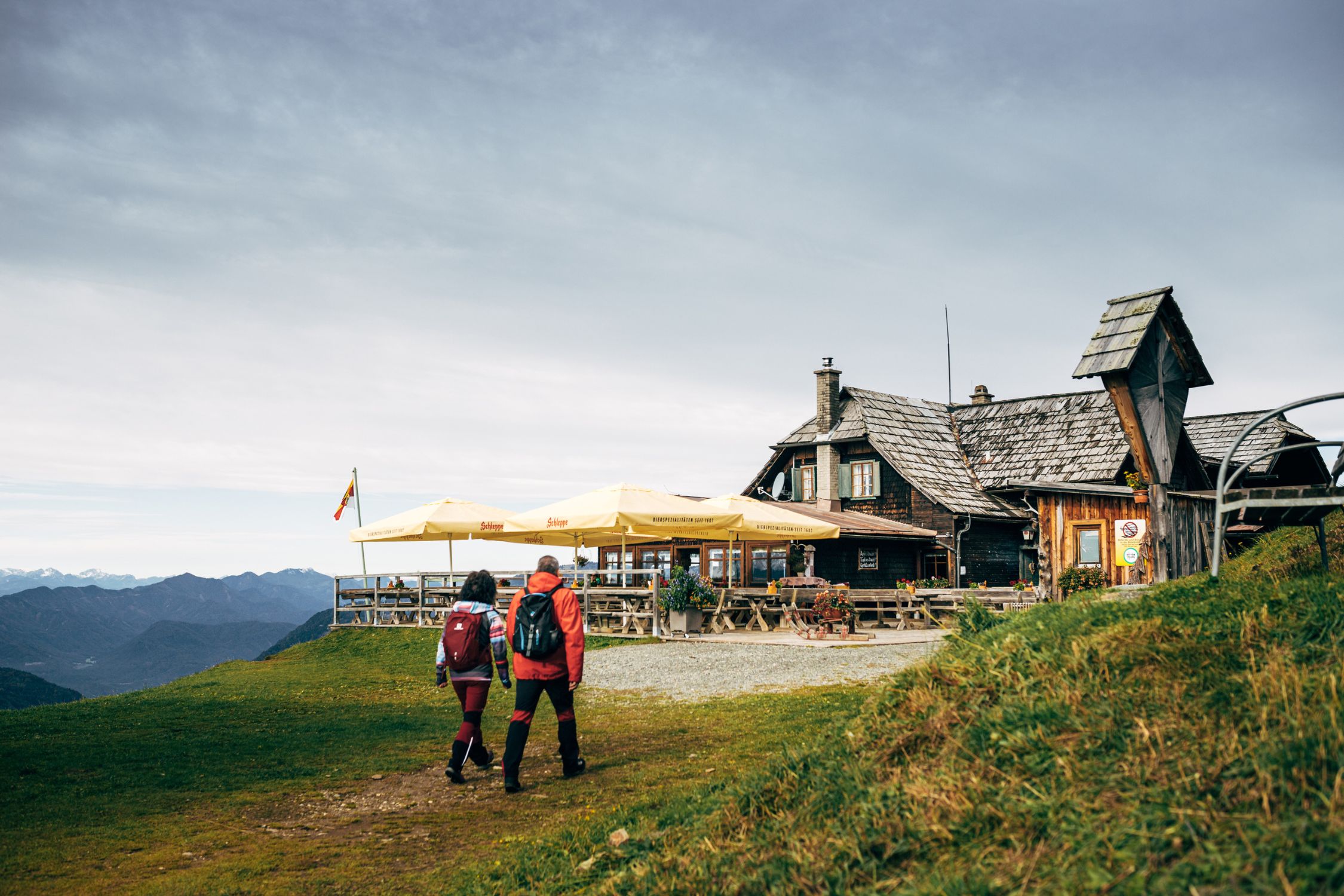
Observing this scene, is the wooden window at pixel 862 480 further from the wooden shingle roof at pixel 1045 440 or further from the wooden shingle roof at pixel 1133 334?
the wooden shingle roof at pixel 1133 334

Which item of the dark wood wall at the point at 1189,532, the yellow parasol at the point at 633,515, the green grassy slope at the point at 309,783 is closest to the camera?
the green grassy slope at the point at 309,783

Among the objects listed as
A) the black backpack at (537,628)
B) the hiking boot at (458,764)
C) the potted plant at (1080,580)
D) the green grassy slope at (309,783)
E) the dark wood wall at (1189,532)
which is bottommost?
the green grassy slope at (309,783)

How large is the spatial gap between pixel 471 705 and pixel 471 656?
1.38ft

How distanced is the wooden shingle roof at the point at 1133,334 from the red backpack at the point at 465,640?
6189mm

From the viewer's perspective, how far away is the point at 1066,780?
4320 millimetres

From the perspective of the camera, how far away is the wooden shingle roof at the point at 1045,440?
29922mm

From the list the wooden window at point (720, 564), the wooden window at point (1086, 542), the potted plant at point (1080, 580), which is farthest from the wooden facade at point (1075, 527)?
the wooden window at point (720, 564)

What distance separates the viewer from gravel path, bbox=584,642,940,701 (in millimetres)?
Result: 13688

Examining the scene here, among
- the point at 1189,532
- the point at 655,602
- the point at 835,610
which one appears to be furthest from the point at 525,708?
the point at 835,610

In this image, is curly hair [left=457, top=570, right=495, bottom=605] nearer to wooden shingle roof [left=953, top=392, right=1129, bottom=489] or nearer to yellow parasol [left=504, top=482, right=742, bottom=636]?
yellow parasol [left=504, top=482, right=742, bottom=636]

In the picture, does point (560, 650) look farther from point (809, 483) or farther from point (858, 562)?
point (809, 483)

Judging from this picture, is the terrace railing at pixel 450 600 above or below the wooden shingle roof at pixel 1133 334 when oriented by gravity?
below

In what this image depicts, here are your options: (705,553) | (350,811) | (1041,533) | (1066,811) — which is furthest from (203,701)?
(1041,533)

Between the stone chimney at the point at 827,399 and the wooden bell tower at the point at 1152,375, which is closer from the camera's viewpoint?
the wooden bell tower at the point at 1152,375
